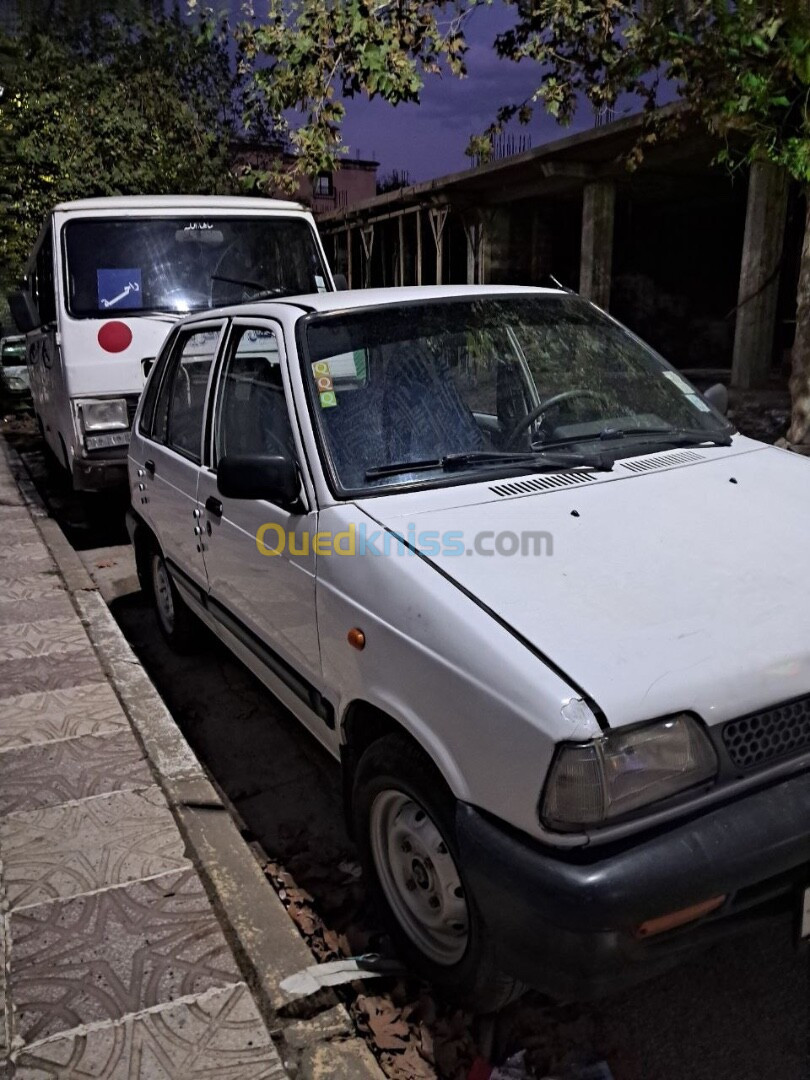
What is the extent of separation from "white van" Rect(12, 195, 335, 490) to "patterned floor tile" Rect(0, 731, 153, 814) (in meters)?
3.46

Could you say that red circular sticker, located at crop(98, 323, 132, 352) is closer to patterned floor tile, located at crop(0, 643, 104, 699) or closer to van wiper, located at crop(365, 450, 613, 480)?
patterned floor tile, located at crop(0, 643, 104, 699)

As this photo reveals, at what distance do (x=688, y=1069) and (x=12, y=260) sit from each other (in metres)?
19.4

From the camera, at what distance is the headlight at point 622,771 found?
196cm

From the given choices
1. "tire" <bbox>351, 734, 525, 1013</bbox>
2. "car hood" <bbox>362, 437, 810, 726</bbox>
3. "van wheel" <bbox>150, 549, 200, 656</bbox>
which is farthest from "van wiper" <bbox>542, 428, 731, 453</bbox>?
"van wheel" <bbox>150, 549, 200, 656</bbox>

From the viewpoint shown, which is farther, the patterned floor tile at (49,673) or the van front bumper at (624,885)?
the patterned floor tile at (49,673)

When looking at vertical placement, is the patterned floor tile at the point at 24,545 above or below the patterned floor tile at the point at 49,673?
below

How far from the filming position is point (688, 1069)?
2389mm

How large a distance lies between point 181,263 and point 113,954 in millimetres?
5713

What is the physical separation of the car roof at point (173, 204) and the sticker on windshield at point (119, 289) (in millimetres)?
512

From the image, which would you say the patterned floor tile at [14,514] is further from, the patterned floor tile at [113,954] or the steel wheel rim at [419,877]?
the steel wheel rim at [419,877]

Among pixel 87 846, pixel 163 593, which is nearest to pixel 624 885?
pixel 87 846

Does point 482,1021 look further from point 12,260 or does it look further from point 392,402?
point 12,260

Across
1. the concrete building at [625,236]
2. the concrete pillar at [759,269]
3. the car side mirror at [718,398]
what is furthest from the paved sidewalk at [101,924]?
the concrete building at [625,236]

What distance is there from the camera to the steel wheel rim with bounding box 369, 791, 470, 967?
2.41 m
